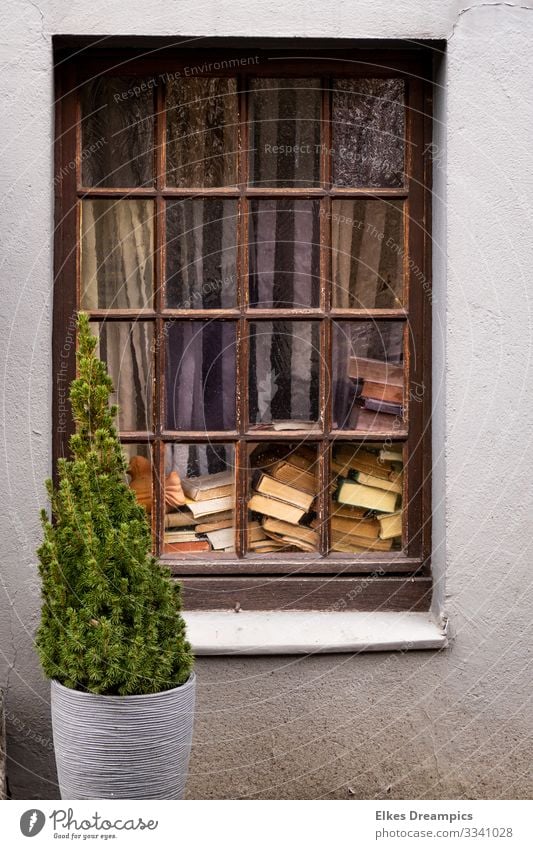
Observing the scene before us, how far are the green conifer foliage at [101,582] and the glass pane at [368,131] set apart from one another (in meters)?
1.40

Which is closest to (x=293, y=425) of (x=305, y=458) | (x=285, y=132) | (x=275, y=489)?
(x=305, y=458)

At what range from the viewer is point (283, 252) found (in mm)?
4004

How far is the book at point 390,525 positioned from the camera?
4.04 m

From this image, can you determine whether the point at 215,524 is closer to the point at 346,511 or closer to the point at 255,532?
the point at 255,532

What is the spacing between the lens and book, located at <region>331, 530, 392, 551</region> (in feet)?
13.2

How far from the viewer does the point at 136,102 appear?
13.1ft

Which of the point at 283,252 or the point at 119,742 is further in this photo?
the point at 283,252

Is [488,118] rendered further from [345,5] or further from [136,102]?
[136,102]

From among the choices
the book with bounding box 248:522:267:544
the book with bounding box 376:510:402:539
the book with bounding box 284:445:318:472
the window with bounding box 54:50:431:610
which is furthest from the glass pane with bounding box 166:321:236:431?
the book with bounding box 376:510:402:539

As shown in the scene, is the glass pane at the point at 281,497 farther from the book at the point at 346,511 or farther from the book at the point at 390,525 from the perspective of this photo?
the book at the point at 390,525

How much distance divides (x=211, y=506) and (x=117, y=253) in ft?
3.49

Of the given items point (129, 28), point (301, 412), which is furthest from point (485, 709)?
point (129, 28)

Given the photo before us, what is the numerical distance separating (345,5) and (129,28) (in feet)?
2.64

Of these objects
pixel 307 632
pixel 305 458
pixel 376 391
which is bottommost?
pixel 307 632
